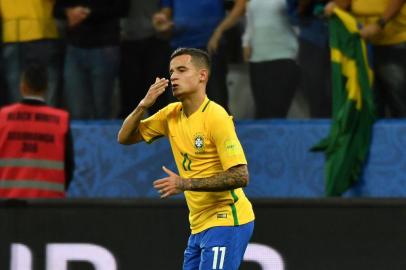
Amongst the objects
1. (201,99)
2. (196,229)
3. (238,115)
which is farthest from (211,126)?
(238,115)

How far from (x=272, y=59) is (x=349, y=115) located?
785mm

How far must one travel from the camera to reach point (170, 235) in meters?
8.43

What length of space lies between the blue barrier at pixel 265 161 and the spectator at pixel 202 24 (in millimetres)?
631

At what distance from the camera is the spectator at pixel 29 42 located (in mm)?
9445

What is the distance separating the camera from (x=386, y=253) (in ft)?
27.0

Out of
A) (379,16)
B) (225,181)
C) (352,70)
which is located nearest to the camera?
(225,181)

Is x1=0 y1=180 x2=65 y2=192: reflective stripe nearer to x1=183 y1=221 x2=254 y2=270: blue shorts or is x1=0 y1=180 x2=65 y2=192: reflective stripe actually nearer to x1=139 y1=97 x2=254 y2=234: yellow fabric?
x1=139 y1=97 x2=254 y2=234: yellow fabric

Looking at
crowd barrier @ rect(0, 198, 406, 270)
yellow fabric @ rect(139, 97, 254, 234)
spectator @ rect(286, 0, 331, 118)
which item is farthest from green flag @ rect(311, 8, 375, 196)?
yellow fabric @ rect(139, 97, 254, 234)

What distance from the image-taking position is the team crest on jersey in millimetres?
6277

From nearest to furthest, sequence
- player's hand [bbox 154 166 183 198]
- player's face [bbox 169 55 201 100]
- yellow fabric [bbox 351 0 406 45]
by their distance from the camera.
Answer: player's hand [bbox 154 166 183 198] → player's face [bbox 169 55 201 100] → yellow fabric [bbox 351 0 406 45]

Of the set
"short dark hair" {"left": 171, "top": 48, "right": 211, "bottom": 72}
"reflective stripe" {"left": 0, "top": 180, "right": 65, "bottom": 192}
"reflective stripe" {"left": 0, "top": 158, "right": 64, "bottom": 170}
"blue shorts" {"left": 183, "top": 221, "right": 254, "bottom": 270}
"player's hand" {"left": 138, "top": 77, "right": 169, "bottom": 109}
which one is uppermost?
"short dark hair" {"left": 171, "top": 48, "right": 211, "bottom": 72}

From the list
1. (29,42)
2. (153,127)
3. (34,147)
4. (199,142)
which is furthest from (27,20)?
(199,142)

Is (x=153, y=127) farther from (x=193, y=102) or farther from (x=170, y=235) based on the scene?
(x=170, y=235)

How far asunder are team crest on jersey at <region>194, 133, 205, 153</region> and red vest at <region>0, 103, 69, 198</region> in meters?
2.69
